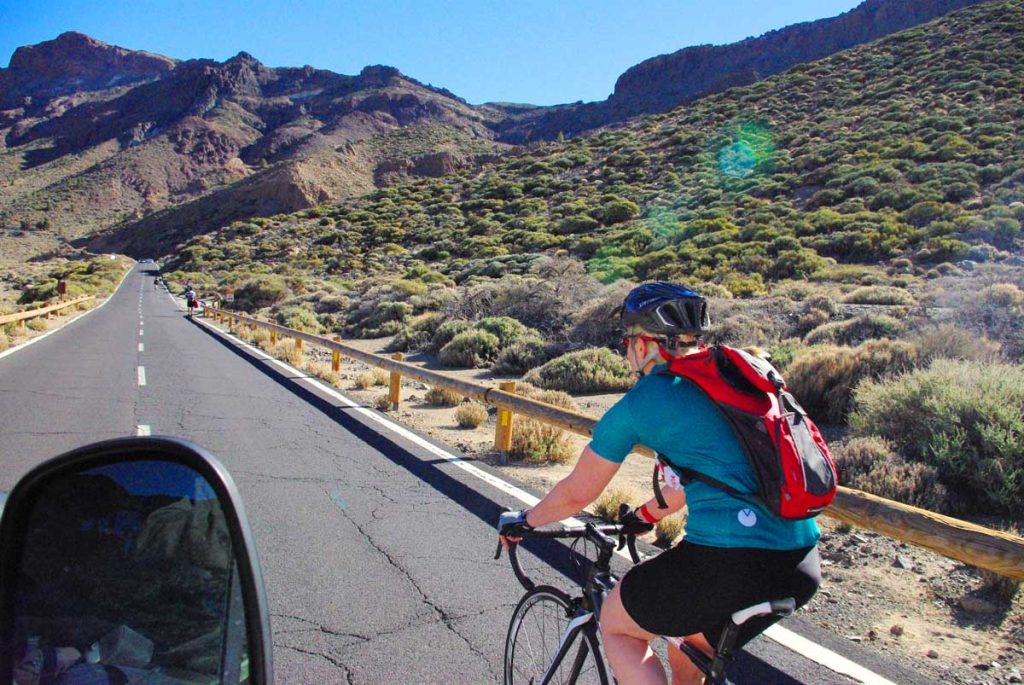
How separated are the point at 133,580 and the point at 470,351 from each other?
14.9 metres

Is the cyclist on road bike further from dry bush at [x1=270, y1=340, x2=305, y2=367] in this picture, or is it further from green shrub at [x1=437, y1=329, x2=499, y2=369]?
dry bush at [x1=270, y1=340, x2=305, y2=367]

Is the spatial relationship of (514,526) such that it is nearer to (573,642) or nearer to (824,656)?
(573,642)

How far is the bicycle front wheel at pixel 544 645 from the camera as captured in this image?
2617 millimetres

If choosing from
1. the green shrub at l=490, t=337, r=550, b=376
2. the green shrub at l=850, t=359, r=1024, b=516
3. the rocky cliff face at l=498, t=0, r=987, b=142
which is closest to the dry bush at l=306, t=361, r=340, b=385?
the green shrub at l=490, t=337, r=550, b=376

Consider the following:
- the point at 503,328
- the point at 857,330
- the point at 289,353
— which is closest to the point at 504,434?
the point at 857,330

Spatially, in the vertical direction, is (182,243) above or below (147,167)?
below

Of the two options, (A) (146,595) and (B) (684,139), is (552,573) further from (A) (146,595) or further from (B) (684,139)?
(B) (684,139)

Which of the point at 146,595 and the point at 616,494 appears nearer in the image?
the point at 146,595

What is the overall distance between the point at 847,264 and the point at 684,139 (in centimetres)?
3239

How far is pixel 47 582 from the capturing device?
1.56 meters

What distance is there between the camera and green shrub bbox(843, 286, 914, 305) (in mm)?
16938

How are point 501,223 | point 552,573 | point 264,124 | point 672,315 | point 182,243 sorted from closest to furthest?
point 672,315, point 552,573, point 501,223, point 182,243, point 264,124

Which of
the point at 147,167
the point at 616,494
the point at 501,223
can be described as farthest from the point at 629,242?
the point at 147,167

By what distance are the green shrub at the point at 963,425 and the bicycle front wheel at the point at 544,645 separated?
14.9 ft
